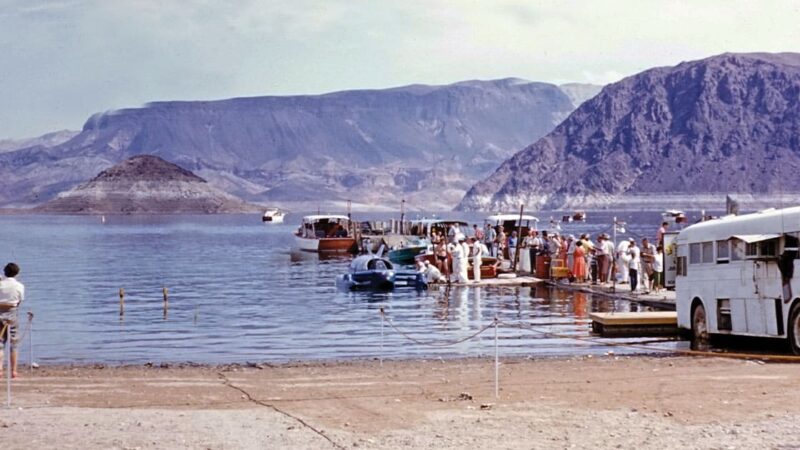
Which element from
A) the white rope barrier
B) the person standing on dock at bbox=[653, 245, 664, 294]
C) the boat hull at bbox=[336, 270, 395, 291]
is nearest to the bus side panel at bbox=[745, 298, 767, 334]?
the white rope barrier

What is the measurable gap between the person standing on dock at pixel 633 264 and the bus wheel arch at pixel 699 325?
16550mm

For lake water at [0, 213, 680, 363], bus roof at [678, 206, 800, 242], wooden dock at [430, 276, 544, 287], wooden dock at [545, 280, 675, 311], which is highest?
bus roof at [678, 206, 800, 242]

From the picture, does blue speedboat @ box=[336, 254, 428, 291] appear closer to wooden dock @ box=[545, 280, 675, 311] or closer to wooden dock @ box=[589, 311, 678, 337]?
wooden dock @ box=[545, 280, 675, 311]

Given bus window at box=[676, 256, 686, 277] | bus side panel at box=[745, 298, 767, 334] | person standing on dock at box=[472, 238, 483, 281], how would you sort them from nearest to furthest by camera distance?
bus side panel at box=[745, 298, 767, 334]
bus window at box=[676, 256, 686, 277]
person standing on dock at box=[472, 238, 483, 281]

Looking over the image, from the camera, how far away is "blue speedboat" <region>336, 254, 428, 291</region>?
5391 centimetres

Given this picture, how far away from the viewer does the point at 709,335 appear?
2634cm

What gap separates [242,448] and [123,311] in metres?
34.2

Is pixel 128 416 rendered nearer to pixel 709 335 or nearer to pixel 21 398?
pixel 21 398

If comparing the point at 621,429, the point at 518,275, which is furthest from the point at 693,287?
the point at 518,275

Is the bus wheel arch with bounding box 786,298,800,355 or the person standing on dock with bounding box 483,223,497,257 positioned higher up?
the person standing on dock with bounding box 483,223,497,257

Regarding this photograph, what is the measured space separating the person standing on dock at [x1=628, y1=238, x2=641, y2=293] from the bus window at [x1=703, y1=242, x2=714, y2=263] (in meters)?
17.6

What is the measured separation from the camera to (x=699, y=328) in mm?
26812

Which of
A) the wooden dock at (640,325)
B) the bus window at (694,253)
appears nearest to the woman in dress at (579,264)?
the wooden dock at (640,325)

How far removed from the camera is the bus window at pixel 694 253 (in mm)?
26562
